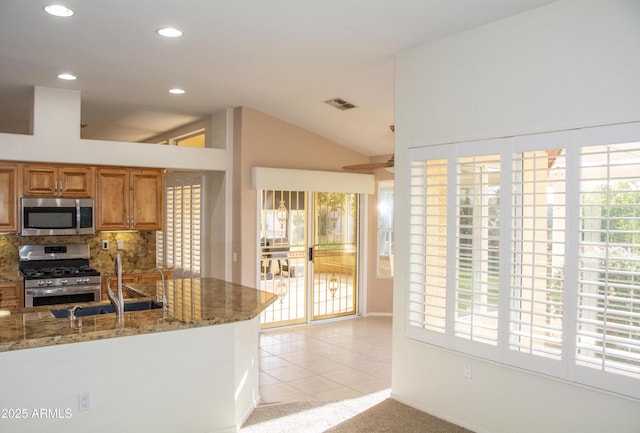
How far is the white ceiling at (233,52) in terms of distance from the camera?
10.9 ft

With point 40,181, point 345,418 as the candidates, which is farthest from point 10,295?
point 345,418

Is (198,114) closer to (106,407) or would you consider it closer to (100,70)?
(100,70)

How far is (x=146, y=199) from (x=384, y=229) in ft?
11.1

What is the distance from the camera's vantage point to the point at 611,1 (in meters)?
2.97

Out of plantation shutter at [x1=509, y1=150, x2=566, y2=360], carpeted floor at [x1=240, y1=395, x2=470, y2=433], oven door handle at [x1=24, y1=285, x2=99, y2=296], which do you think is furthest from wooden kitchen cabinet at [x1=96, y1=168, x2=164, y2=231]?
plantation shutter at [x1=509, y1=150, x2=566, y2=360]

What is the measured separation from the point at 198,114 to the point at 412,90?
364 cm

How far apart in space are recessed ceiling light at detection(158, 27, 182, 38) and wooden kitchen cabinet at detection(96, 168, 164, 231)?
2853 millimetres

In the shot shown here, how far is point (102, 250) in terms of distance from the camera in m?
6.77

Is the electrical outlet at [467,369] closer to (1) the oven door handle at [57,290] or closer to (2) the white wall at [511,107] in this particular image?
(2) the white wall at [511,107]

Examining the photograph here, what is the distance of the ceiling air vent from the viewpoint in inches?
224

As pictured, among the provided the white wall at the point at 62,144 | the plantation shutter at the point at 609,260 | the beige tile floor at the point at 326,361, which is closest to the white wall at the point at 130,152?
the white wall at the point at 62,144

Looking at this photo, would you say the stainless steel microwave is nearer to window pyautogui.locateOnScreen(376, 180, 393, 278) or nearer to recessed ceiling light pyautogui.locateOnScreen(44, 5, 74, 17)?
recessed ceiling light pyautogui.locateOnScreen(44, 5, 74, 17)

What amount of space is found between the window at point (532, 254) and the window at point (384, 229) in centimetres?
351

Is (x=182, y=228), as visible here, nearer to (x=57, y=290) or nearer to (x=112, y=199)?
(x=112, y=199)
